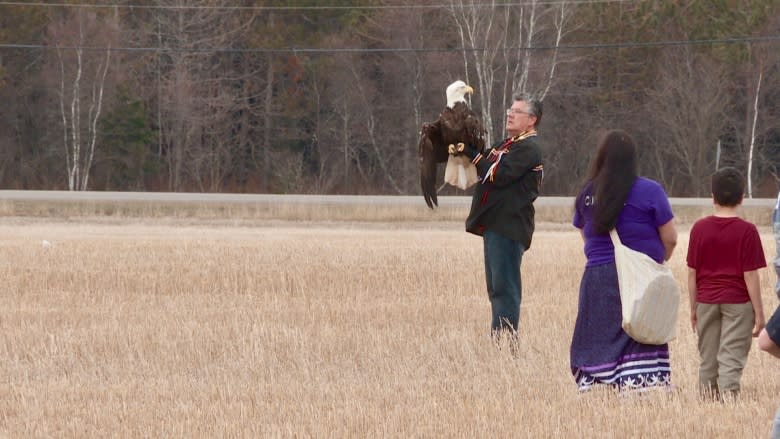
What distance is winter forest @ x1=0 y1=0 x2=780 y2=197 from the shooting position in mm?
42344

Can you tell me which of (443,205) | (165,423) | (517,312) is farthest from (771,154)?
(165,423)

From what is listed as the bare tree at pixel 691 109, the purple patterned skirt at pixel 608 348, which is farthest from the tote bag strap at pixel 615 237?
the bare tree at pixel 691 109

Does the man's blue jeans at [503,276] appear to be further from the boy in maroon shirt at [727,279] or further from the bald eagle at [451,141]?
the boy in maroon shirt at [727,279]

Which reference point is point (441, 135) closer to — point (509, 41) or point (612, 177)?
point (612, 177)

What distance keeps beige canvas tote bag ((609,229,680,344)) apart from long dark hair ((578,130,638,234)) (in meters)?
0.19

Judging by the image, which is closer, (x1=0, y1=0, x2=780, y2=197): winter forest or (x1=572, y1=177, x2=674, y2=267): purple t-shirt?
(x1=572, y1=177, x2=674, y2=267): purple t-shirt

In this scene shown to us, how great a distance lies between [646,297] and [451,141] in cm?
185

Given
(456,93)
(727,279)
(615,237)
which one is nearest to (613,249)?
(615,237)

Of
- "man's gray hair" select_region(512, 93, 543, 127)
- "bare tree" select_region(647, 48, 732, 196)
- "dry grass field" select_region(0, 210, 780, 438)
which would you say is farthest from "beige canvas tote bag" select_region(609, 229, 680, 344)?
"bare tree" select_region(647, 48, 732, 196)

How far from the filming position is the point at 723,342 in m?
7.75

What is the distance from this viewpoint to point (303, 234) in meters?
27.1

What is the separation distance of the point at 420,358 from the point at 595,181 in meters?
2.40

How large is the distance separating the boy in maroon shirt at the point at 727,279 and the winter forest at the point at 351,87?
33085mm

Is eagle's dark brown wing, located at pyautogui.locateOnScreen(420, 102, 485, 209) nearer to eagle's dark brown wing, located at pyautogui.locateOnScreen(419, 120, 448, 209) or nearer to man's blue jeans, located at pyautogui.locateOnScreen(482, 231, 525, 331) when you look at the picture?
eagle's dark brown wing, located at pyautogui.locateOnScreen(419, 120, 448, 209)
